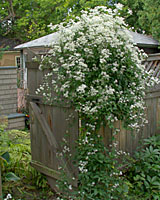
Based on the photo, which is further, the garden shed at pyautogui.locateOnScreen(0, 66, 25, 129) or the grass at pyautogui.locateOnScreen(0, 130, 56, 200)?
the garden shed at pyautogui.locateOnScreen(0, 66, 25, 129)

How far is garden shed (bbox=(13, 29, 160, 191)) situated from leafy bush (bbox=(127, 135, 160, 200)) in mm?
197

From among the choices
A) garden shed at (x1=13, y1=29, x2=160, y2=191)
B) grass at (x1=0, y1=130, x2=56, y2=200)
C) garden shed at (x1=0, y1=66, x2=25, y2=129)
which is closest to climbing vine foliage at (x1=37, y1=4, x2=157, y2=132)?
garden shed at (x1=13, y1=29, x2=160, y2=191)

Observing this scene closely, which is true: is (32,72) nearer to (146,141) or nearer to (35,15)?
(146,141)

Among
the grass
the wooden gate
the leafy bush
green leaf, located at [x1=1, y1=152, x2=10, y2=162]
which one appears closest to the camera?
the wooden gate

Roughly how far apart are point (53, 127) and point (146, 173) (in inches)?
60.8

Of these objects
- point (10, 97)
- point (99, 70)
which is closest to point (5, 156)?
point (99, 70)

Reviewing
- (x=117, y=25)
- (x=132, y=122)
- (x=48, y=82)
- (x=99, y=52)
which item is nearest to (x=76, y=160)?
(x=132, y=122)

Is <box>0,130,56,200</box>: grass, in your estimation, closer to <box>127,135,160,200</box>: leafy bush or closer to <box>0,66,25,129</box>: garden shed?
<box>127,135,160,200</box>: leafy bush

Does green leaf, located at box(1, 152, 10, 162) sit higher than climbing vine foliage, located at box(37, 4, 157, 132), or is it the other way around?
climbing vine foliage, located at box(37, 4, 157, 132)

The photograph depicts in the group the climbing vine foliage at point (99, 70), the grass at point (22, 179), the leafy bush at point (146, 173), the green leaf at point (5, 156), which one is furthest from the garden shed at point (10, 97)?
the climbing vine foliage at point (99, 70)

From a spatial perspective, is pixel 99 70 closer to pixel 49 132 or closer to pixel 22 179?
pixel 49 132

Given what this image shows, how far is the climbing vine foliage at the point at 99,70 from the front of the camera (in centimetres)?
266

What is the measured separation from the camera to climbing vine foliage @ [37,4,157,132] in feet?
8.74

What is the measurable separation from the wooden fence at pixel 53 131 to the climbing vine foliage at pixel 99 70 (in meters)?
0.44
